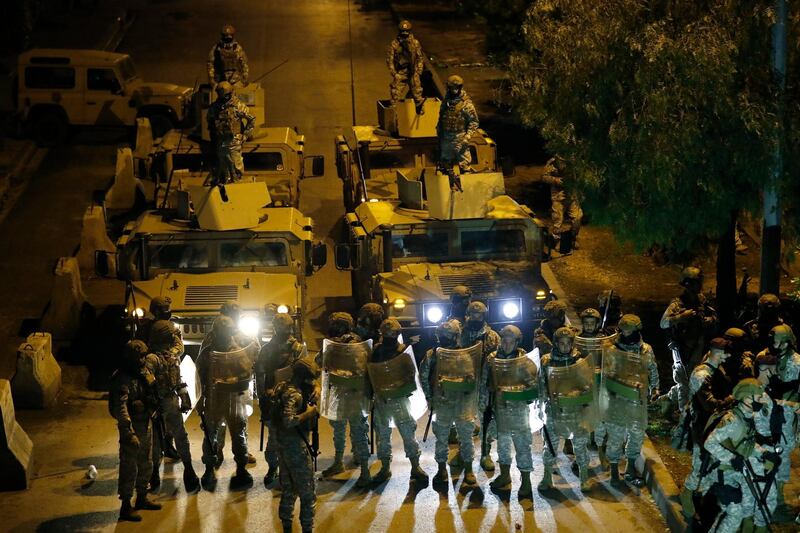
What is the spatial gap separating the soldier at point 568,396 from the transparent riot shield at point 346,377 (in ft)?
5.54

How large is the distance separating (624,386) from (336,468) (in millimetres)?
2927

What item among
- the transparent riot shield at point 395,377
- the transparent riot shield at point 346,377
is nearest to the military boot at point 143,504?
the transparent riot shield at point 346,377

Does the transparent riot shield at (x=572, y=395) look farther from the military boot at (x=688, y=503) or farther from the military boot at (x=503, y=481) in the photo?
the military boot at (x=688, y=503)

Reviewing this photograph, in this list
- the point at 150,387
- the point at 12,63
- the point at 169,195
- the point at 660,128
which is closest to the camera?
the point at 150,387

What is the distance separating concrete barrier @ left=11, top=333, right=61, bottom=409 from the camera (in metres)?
14.5

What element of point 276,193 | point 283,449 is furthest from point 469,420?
point 276,193

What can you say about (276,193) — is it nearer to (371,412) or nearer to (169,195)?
(169,195)

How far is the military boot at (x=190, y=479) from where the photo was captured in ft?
40.4

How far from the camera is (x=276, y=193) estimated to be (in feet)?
58.4

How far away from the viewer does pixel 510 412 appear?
1191 cm

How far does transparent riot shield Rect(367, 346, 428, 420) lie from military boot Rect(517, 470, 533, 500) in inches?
51.0

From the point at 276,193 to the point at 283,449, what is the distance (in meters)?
7.32

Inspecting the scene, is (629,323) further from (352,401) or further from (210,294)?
(210,294)

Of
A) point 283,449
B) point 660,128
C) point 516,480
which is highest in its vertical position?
point 660,128
